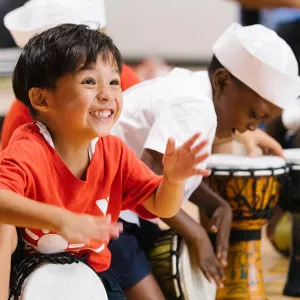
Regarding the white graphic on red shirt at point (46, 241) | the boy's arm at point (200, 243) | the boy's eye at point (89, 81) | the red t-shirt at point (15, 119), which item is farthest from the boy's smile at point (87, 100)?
the boy's arm at point (200, 243)

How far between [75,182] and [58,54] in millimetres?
311

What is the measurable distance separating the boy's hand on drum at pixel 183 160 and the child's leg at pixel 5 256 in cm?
40

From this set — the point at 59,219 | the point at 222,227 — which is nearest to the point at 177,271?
the point at 222,227

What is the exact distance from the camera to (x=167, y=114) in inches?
96.0

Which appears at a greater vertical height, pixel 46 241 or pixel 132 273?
pixel 46 241

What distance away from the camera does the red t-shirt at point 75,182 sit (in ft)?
6.08

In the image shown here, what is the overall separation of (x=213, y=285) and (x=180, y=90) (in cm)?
65

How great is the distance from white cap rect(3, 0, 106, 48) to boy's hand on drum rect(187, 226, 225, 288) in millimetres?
796

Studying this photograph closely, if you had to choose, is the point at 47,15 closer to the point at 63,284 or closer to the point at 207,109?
the point at 207,109

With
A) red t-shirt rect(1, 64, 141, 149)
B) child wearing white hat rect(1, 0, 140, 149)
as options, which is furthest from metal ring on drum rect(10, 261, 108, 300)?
child wearing white hat rect(1, 0, 140, 149)

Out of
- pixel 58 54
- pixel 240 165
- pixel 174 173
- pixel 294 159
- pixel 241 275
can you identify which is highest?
pixel 58 54

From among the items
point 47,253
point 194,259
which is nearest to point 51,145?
point 47,253

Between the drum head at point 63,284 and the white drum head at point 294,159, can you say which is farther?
the white drum head at point 294,159

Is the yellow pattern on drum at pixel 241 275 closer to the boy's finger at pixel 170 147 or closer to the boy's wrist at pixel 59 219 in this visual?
the boy's finger at pixel 170 147
